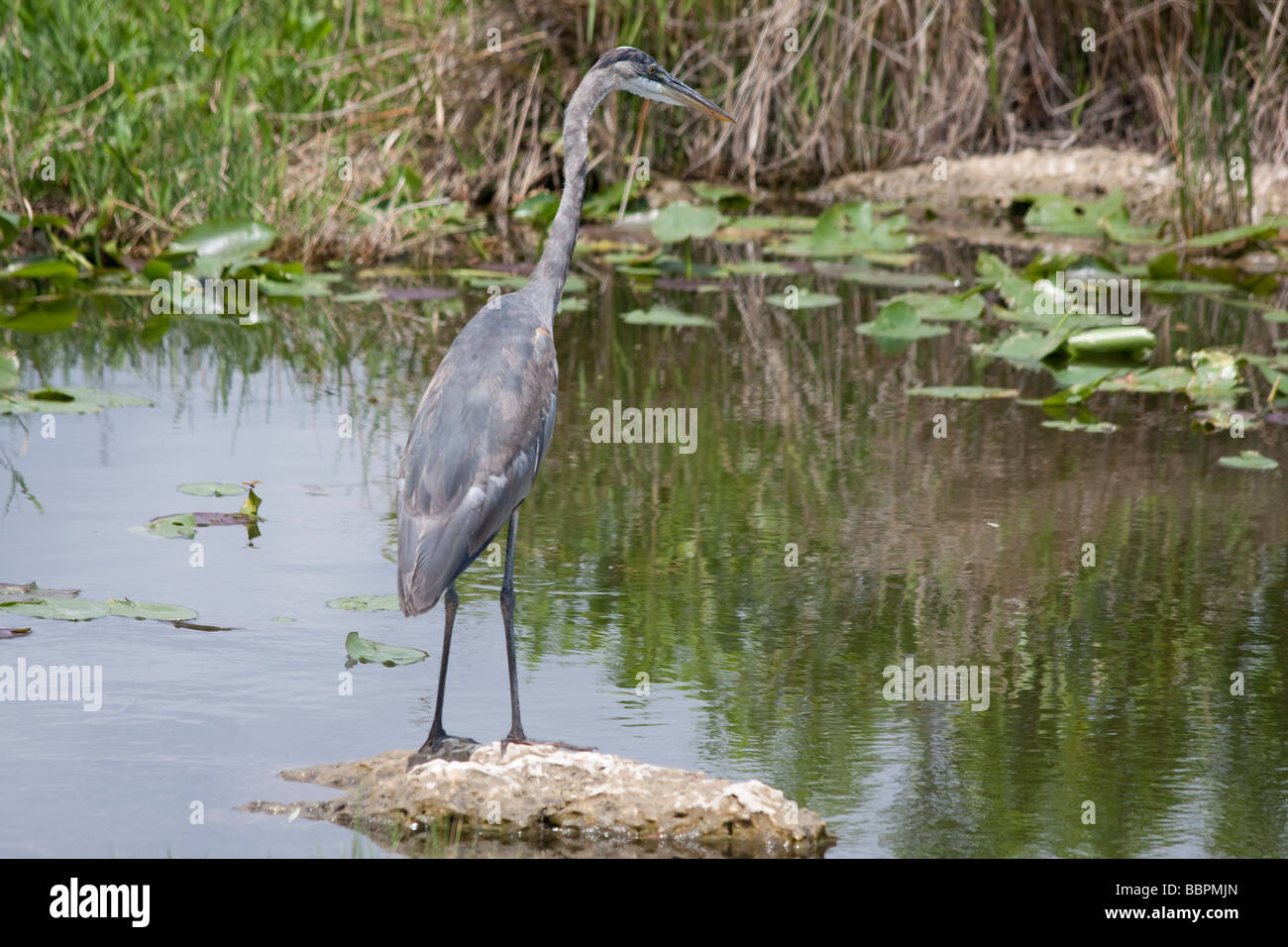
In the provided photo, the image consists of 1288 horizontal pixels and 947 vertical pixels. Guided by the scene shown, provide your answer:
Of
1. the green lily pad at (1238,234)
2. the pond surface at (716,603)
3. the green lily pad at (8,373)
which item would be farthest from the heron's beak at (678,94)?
the green lily pad at (1238,234)

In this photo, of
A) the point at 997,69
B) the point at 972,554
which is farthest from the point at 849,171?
the point at 972,554

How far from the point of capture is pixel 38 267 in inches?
318

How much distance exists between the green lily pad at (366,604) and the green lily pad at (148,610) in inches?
15.1

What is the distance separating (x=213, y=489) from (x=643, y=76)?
76.8 inches

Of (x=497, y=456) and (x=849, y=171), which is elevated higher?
(x=849, y=171)

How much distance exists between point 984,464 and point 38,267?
181 inches

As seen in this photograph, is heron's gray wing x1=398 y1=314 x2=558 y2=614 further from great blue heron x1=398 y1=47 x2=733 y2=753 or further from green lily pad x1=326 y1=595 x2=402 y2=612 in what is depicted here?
green lily pad x1=326 y1=595 x2=402 y2=612

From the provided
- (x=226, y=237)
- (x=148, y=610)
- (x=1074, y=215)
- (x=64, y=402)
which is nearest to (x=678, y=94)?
(x=148, y=610)

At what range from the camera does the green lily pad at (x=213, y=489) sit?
559 cm

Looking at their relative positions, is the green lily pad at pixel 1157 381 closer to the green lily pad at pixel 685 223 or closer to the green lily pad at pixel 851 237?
the green lily pad at pixel 685 223

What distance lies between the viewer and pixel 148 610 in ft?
14.8

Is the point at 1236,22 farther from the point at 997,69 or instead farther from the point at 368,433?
the point at 368,433

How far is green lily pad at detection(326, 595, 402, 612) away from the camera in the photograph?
4.66 m

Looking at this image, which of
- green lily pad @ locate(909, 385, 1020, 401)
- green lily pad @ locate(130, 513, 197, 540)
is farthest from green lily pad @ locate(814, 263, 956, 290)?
green lily pad @ locate(130, 513, 197, 540)
